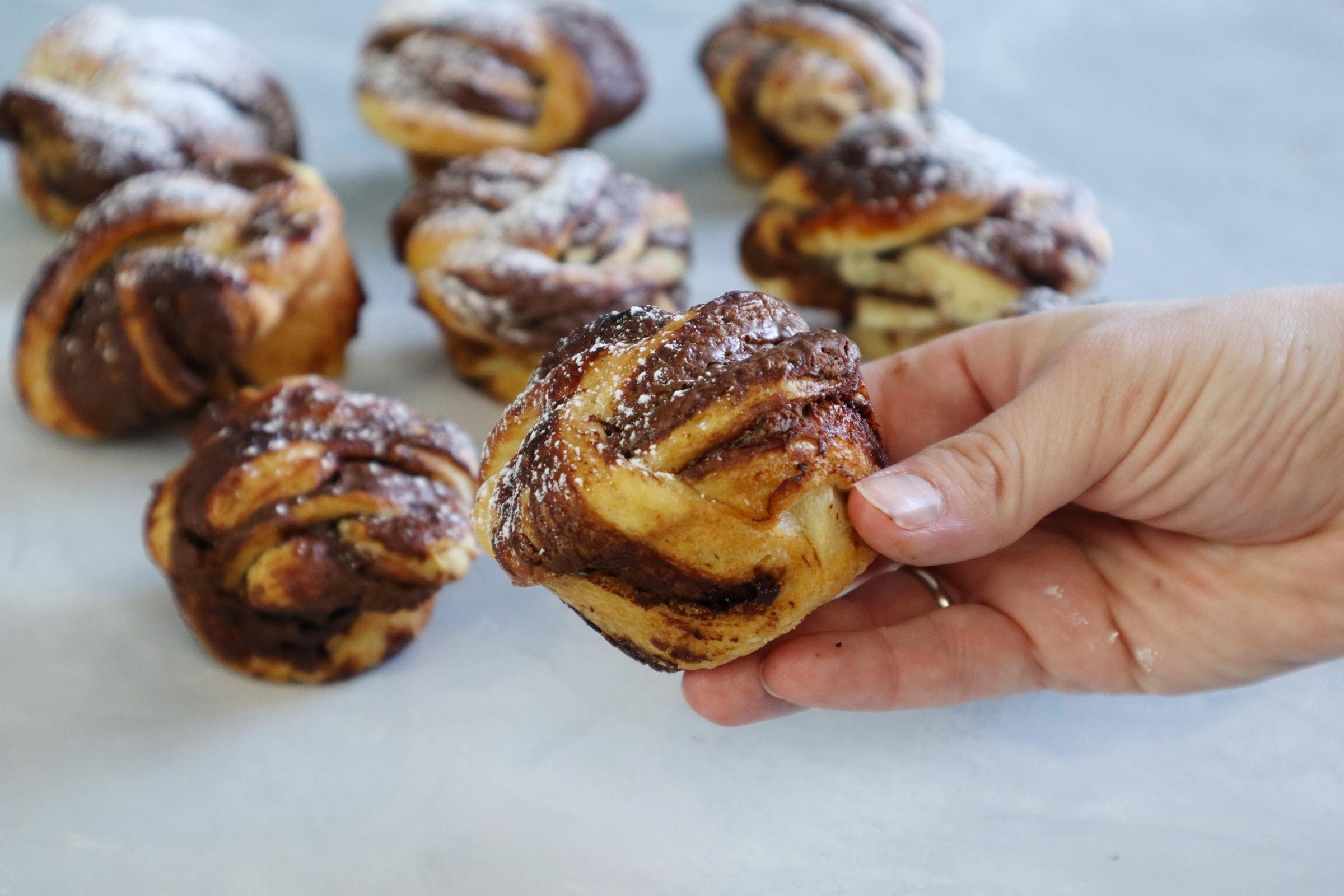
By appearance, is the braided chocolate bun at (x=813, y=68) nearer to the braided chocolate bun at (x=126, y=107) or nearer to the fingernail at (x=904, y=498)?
the braided chocolate bun at (x=126, y=107)

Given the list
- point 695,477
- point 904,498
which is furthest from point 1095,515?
point 695,477

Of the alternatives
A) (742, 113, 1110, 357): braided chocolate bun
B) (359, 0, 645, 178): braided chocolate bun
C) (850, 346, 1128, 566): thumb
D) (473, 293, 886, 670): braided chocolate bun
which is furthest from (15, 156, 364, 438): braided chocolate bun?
(850, 346, 1128, 566): thumb

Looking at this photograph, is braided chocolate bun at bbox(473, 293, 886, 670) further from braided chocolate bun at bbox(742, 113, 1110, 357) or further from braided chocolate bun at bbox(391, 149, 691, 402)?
braided chocolate bun at bbox(742, 113, 1110, 357)

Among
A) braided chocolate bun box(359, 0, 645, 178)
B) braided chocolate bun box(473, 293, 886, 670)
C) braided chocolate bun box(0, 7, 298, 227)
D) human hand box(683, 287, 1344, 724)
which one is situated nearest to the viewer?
braided chocolate bun box(473, 293, 886, 670)

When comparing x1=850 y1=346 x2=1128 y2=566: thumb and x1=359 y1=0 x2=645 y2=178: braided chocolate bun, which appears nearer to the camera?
x1=850 y1=346 x2=1128 y2=566: thumb

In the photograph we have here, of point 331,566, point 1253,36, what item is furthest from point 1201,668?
point 1253,36

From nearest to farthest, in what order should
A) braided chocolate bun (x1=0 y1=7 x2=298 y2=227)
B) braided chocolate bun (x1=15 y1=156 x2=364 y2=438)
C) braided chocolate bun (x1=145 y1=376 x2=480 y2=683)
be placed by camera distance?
braided chocolate bun (x1=145 y1=376 x2=480 y2=683) < braided chocolate bun (x1=15 y1=156 x2=364 y2=438) < braided chocolate bun (x1=0 y1=7 x2=298 y2=227)
